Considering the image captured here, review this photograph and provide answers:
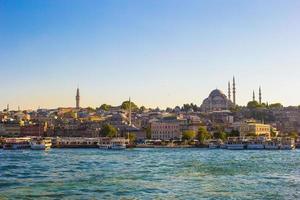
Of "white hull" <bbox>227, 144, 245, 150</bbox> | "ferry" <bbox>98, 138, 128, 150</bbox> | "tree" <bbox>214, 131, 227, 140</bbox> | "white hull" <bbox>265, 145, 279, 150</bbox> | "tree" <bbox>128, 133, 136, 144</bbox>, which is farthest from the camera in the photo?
"tree" <bbox>214, 131, 227, 140</bbox>

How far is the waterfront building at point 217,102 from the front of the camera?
113m

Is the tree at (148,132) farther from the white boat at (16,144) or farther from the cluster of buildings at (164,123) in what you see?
the white boat at (16,144)

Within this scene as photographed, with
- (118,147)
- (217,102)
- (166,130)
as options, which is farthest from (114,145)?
(217,102)

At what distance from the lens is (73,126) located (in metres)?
93.1

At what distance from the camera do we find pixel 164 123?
283 feet

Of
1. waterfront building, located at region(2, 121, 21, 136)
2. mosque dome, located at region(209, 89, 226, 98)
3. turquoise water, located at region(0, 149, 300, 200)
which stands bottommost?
turquoise water, located at region(0, 149, 300, 200)

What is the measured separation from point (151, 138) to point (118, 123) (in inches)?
269

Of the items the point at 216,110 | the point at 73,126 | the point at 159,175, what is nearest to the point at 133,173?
the point at 159,175

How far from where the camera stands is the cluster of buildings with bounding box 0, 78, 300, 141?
282ft

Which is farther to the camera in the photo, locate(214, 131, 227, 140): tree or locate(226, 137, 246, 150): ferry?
locate(214, 131, 227, 140): tree

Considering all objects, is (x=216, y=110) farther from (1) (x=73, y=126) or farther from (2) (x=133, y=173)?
(2) (x=133, y=173)

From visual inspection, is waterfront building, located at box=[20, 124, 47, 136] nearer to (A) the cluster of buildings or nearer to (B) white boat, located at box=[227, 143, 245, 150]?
(A) the cluster of buildings

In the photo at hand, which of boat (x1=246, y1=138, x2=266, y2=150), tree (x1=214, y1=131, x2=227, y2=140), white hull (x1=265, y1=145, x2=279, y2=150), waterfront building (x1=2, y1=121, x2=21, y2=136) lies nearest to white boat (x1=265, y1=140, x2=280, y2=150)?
white hull (x1=265, y1=145, x2=279, y2=150)

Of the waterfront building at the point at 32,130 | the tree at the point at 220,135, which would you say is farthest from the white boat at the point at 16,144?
the tree at the point at 220,135
